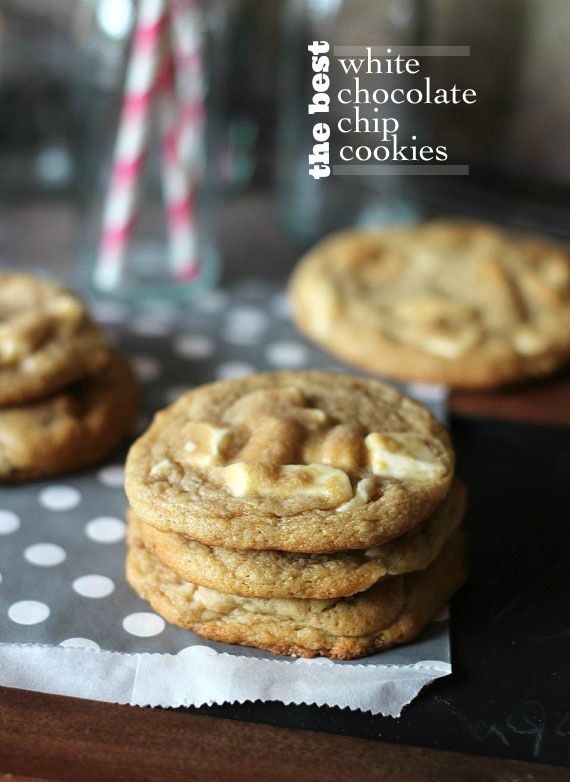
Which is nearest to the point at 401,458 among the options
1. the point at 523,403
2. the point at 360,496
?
the point at 360,496

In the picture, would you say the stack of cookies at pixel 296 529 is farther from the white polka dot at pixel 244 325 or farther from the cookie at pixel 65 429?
the white polka dot at pixel 244 325

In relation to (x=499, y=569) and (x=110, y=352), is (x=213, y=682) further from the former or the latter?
(x=110, y=352)

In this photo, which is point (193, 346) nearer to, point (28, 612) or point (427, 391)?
point (427, 391)

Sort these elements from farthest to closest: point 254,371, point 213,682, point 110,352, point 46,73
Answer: point 46,73, point 254,371, point 110,352, point 213,682

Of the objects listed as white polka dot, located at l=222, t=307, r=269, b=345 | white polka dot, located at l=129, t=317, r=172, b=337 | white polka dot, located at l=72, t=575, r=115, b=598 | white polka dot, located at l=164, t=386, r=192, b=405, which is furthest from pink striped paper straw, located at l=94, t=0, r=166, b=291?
white polka dot, located at l=72, t=575, r=115, b=598

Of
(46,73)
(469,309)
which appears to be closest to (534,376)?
(469,309)

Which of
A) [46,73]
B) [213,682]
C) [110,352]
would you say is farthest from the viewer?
[46,73]

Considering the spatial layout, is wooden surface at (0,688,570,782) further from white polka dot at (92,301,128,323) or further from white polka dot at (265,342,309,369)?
white polka dot at (92,301,128,323)
